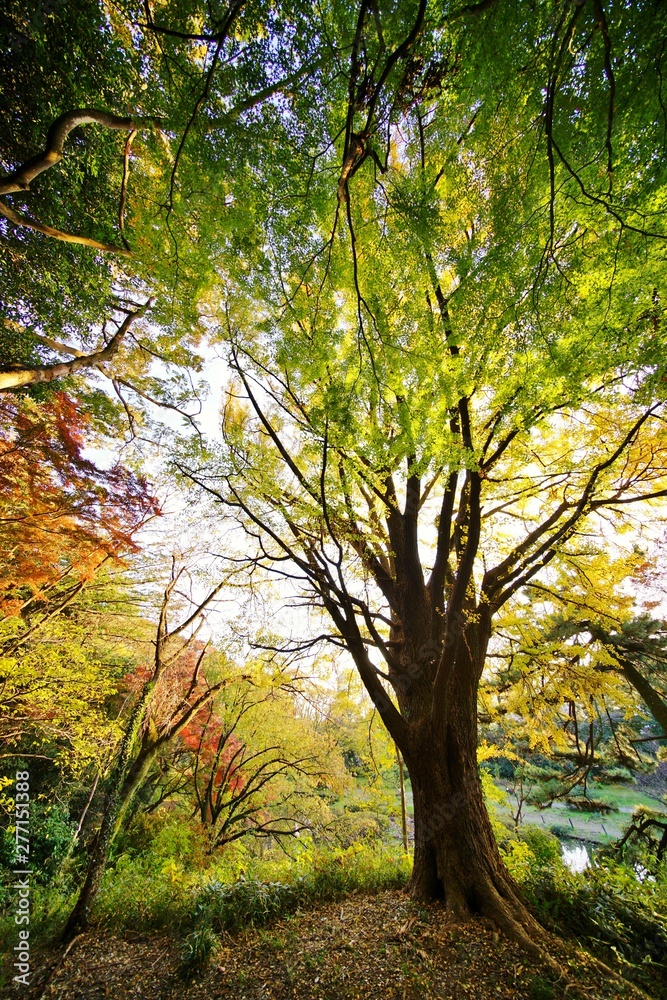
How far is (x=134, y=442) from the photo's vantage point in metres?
4.94

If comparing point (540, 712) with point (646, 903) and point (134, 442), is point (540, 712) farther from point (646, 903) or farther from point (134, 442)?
point (134, 442)

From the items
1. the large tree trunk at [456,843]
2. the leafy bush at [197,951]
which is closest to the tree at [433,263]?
the large tree trunk at [456,843]

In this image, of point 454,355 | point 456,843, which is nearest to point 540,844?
point 456,843

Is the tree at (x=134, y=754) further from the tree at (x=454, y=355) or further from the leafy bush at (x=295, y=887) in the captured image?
the tree at (x=454, y=355)

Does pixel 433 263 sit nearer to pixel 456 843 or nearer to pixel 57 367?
pixel 57 367

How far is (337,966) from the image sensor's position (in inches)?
106

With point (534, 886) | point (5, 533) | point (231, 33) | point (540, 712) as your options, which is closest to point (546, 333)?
point (231, 33)

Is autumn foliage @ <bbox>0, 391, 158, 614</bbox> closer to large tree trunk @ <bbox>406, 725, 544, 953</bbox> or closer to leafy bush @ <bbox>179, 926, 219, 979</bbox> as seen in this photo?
leafy bush @ <bbox>179, 926, 219, 979</bbox>

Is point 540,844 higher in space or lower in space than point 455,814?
lower

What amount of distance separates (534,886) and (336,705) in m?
3.62

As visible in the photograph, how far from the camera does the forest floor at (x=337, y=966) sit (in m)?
2.37

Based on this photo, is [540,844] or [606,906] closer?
[606,906]

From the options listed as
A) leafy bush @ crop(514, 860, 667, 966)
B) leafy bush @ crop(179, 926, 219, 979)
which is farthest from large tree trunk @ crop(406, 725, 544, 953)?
leafy bush @ crop(179, 926, 219, 979)

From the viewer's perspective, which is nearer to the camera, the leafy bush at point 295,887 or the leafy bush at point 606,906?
the leafy bush at point 606,906
